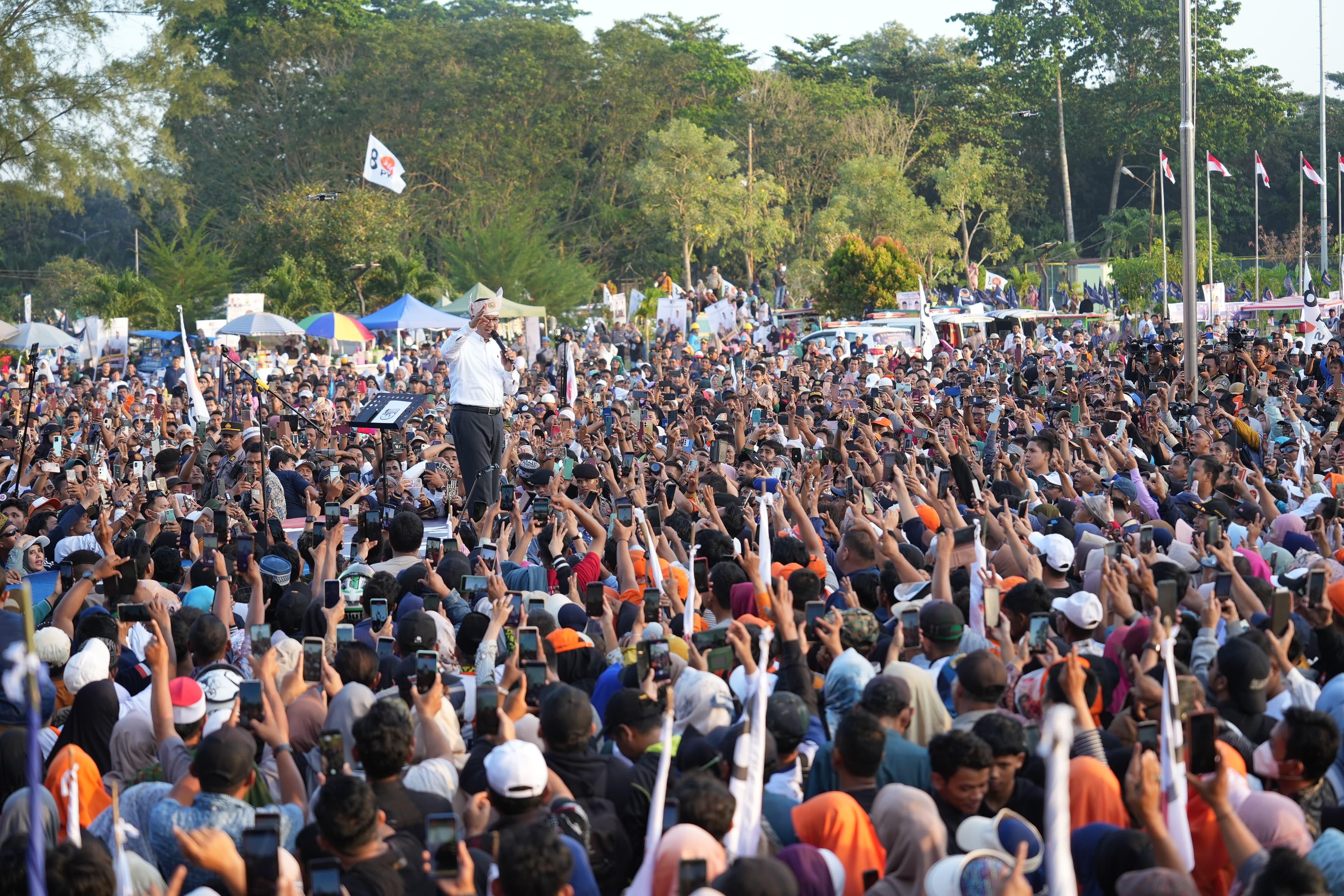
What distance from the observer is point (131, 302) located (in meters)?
38.0

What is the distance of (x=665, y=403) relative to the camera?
58.5ft

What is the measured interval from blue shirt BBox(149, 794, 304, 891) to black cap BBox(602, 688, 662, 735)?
1139 millimetres

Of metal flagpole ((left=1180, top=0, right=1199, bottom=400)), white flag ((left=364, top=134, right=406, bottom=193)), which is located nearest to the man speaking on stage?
metal flagpole ((left=1180, top=0, right=1199, bottom=400))

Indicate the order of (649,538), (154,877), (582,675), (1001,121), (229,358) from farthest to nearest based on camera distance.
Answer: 1. (1001,121)
2. (229,358)
3. (649,538)
4. (582,675)
5. (154,877)

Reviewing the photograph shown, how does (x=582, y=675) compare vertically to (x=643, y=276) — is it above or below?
below

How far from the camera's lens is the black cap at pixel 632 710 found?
4746mm

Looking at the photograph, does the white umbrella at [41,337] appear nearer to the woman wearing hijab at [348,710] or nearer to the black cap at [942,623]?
the woman wearing hijab at [348,710]

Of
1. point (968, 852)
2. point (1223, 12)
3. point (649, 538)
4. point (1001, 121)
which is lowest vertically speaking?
point (968, 852)

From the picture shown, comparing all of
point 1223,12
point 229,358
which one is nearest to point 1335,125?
point 1223,12

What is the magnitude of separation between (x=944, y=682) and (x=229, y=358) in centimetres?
971

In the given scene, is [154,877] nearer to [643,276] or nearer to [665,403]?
[665,403]

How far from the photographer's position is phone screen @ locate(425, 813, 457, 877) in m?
3.35

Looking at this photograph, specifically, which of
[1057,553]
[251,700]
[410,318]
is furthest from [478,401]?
[410,318]

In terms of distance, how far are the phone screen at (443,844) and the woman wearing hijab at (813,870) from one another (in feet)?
3.05
